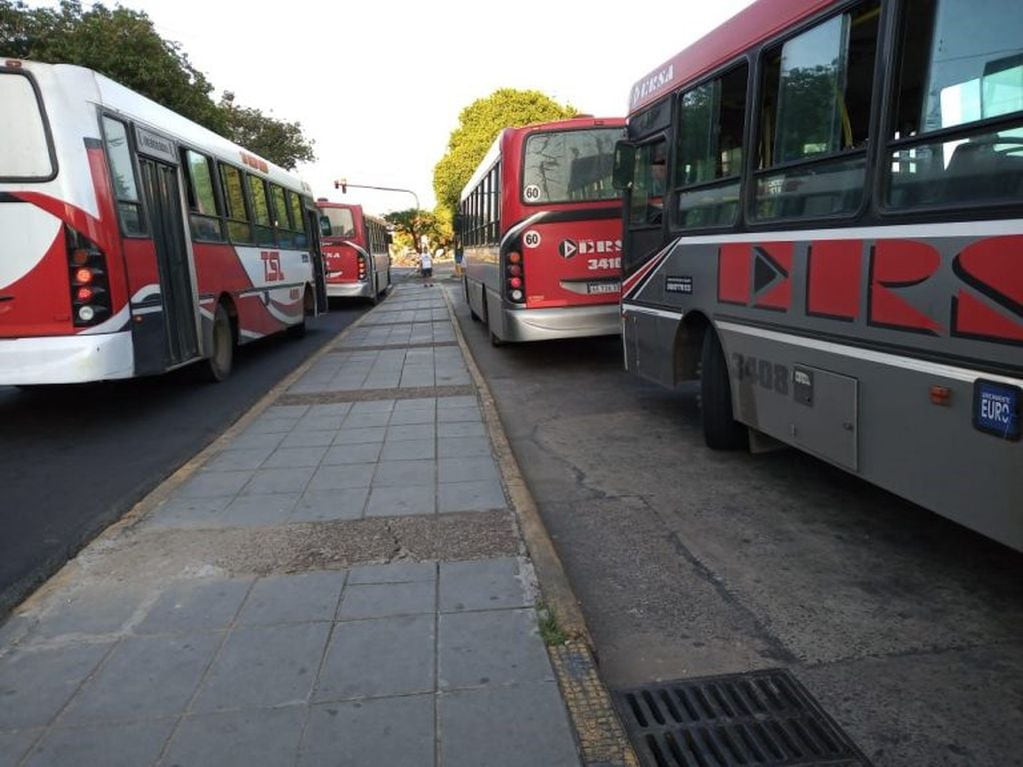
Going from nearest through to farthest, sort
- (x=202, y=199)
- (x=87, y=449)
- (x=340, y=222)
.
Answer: (x=87, y=449)
(x=202, y=199)
(x=340, y=222)

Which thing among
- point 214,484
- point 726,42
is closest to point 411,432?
point 214,484

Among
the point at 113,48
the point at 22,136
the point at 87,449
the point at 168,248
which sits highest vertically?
the point at 113,48

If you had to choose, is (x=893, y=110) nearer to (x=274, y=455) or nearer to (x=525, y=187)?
(x=274, y=455)

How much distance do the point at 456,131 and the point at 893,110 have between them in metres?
45.5

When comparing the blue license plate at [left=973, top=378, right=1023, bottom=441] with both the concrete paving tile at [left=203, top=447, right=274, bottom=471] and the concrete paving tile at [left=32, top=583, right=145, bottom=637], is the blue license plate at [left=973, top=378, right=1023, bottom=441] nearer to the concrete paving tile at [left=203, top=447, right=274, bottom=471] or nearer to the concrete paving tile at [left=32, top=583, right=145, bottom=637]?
the concrete paving tile at [left=32, top=583, right=145, bottom=637]

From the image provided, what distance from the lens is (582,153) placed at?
9242 mm

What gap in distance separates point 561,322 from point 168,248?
4.38 metres

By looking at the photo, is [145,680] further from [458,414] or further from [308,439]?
[458,414]

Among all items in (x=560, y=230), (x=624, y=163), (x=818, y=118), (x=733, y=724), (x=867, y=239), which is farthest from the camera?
(x=560, y=230)

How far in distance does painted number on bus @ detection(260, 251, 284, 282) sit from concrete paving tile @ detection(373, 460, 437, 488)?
701cm

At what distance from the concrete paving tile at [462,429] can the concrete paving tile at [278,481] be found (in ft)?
4.10

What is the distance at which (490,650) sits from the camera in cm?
296

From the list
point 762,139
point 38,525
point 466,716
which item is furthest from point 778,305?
point 38,525

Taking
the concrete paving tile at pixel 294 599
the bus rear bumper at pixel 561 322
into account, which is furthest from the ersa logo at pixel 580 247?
the concrete paving tile at pixel 294 599
